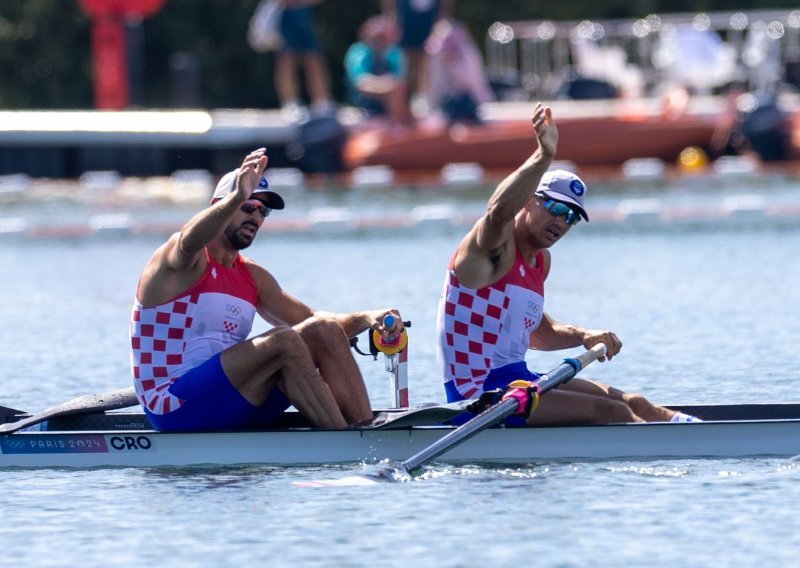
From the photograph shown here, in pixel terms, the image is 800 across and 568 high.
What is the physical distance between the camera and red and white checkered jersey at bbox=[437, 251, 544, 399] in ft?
28.7

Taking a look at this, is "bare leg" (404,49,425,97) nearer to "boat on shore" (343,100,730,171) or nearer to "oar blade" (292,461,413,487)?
"boat on shore" (343,100,730,171)

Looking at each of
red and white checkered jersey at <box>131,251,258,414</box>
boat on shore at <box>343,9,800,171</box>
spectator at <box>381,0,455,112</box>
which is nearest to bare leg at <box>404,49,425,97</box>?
spectator at <box>381,0,455,112</box>

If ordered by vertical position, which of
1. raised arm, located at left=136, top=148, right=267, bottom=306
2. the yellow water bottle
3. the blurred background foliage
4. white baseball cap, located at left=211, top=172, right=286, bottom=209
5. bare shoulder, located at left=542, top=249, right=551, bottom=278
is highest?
the blurred background foliage

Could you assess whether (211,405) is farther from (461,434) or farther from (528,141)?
(528,141)

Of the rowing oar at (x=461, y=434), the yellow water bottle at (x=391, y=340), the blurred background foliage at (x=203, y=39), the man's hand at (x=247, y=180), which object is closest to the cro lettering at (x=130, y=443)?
the rowing oar at (x=461, y=434)

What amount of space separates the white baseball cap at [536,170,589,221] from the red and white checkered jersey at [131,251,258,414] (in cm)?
148

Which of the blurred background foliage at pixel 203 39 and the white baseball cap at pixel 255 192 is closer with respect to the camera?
the white baseball cap at pixel 255 192

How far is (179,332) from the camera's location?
28.5 feet

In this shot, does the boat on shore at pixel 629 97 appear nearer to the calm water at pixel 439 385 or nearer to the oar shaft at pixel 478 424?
the calm water at pixel 439 385

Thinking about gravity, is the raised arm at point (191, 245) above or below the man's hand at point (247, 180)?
below

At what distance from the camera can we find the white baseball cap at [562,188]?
8.62 m

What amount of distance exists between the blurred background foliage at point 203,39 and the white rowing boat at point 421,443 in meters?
24.1

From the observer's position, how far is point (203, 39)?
1302 inches

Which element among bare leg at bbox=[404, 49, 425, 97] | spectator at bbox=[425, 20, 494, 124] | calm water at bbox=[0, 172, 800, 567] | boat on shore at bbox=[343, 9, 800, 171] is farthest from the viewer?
bare leg at bbox=[404, 49, 425, 97]
